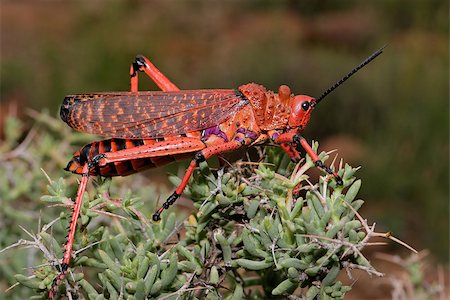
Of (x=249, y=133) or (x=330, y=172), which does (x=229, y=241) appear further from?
(x=249, y=133)

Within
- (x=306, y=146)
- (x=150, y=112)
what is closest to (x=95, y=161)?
(x=150, y=112)

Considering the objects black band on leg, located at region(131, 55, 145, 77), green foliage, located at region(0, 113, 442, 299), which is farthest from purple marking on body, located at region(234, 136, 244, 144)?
black band on leg, located at region(131, 55, 145, 77)

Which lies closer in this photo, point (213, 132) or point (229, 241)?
point (229, 241)

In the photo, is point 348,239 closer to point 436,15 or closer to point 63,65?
point 63,65

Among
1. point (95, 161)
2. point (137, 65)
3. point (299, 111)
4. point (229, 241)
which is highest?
point (137, 65)

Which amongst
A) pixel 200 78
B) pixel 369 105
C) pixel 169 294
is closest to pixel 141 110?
pixel 169 294

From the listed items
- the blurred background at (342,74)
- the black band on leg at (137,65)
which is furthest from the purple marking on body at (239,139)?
the blurred background at (342,74)

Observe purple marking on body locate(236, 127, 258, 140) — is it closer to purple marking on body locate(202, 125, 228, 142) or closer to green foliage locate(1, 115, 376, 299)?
purple marking on body locate(202, 125, 228, 142)
